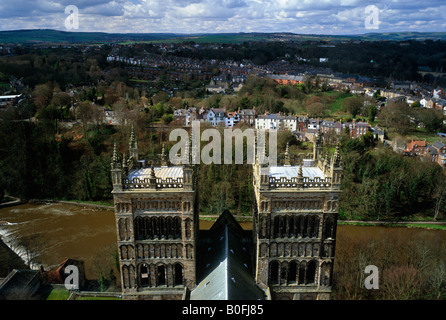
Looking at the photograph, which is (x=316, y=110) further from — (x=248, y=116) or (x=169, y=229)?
(x=169, y=229)

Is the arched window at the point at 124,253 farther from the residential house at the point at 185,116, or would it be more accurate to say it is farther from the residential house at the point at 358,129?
the residential house at the point at 358,129

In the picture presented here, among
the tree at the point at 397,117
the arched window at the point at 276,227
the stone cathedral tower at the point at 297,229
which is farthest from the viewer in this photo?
the tree at the point at 397,117

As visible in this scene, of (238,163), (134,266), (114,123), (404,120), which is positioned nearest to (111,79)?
(114,123)

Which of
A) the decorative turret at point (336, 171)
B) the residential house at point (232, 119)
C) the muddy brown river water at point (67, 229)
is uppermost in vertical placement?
the decorative turret at point (336, 171)

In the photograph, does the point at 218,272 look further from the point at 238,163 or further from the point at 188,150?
the point at 238,163

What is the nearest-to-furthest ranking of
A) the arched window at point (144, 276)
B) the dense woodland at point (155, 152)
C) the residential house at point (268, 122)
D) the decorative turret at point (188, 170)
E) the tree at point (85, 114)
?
the decorative turret at point (188, 170), the arched window at point (144, 276), the dense woodland at point (155, 152), the tree at point (85, 114), the residential house at point (268, 122)

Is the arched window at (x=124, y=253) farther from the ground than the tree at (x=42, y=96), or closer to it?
closer to it

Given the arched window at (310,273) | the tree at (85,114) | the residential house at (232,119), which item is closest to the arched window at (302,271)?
the arched window at (310,273)
